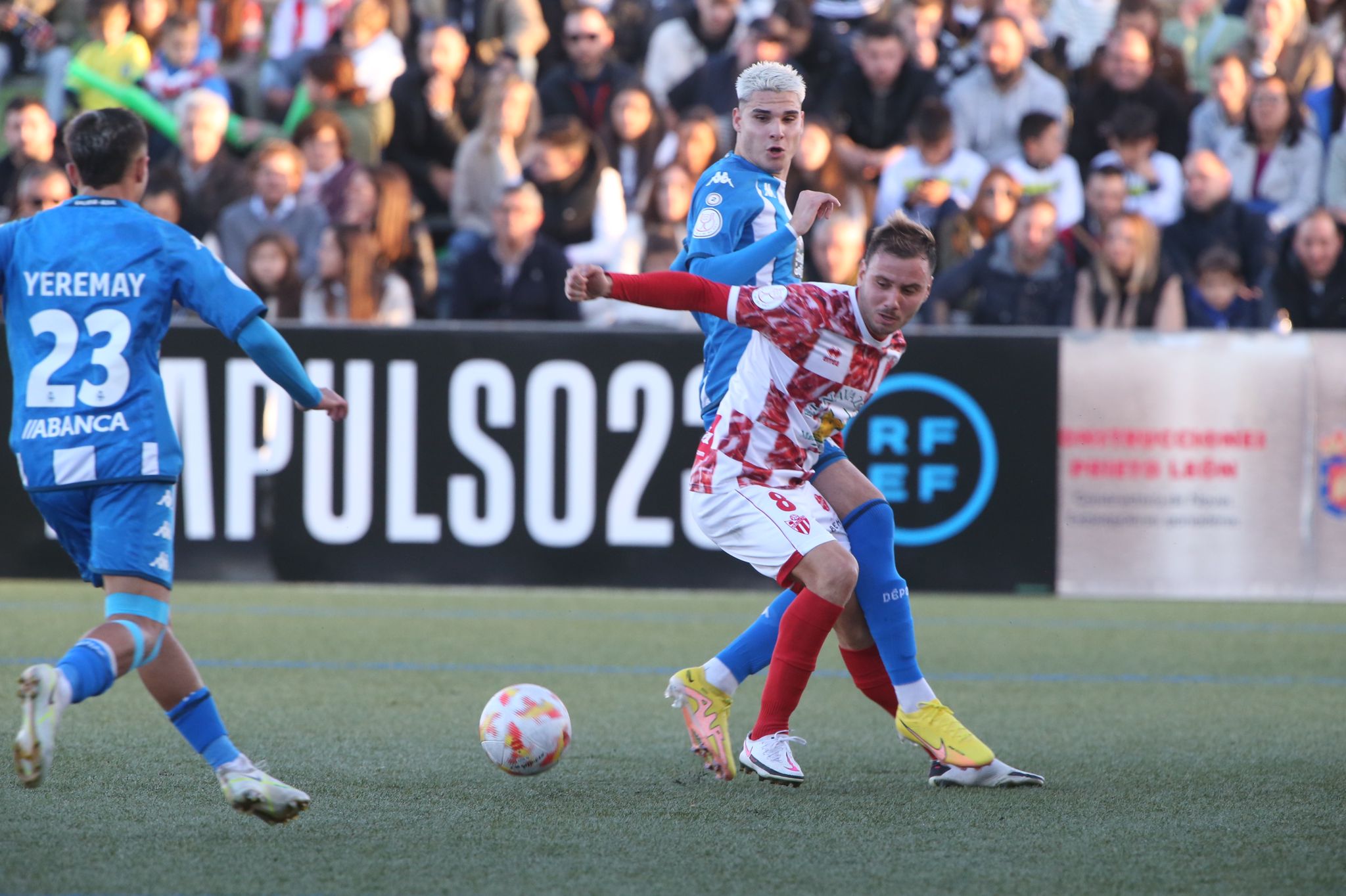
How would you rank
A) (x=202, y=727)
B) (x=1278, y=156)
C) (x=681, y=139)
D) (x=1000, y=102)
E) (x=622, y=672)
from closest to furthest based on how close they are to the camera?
(x=202, y=727) → (x=622, y=672) → (x=681, y=139) → (x=1278, y=156) → (x=1000, y=102)

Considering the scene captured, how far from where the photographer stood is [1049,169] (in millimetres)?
10961

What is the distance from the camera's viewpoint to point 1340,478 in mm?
→ 8797

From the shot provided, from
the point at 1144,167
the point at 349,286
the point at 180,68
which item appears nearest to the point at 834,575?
the point at 349,286

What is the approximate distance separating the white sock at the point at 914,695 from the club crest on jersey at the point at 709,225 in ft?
4.54

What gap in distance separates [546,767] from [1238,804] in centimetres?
181

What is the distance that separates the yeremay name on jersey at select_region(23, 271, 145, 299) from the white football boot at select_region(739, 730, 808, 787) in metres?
2.08

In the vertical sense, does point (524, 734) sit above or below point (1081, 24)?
below

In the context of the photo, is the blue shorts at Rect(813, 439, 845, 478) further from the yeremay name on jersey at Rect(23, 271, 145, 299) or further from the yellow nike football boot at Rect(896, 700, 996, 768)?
the yeremay name on jersey at Rect(23, 271, 145, 299)

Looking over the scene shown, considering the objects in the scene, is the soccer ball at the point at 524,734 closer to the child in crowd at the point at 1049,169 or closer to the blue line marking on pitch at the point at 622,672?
the blue line marking on pitch at the point at 622,672

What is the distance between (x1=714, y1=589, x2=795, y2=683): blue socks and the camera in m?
5.16

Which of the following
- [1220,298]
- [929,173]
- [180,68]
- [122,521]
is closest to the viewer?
[122,521]

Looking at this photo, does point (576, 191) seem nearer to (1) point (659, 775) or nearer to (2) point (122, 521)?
(1) point (659, 775)

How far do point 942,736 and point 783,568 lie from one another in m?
0.64

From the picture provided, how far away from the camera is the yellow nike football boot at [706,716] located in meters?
4.86
